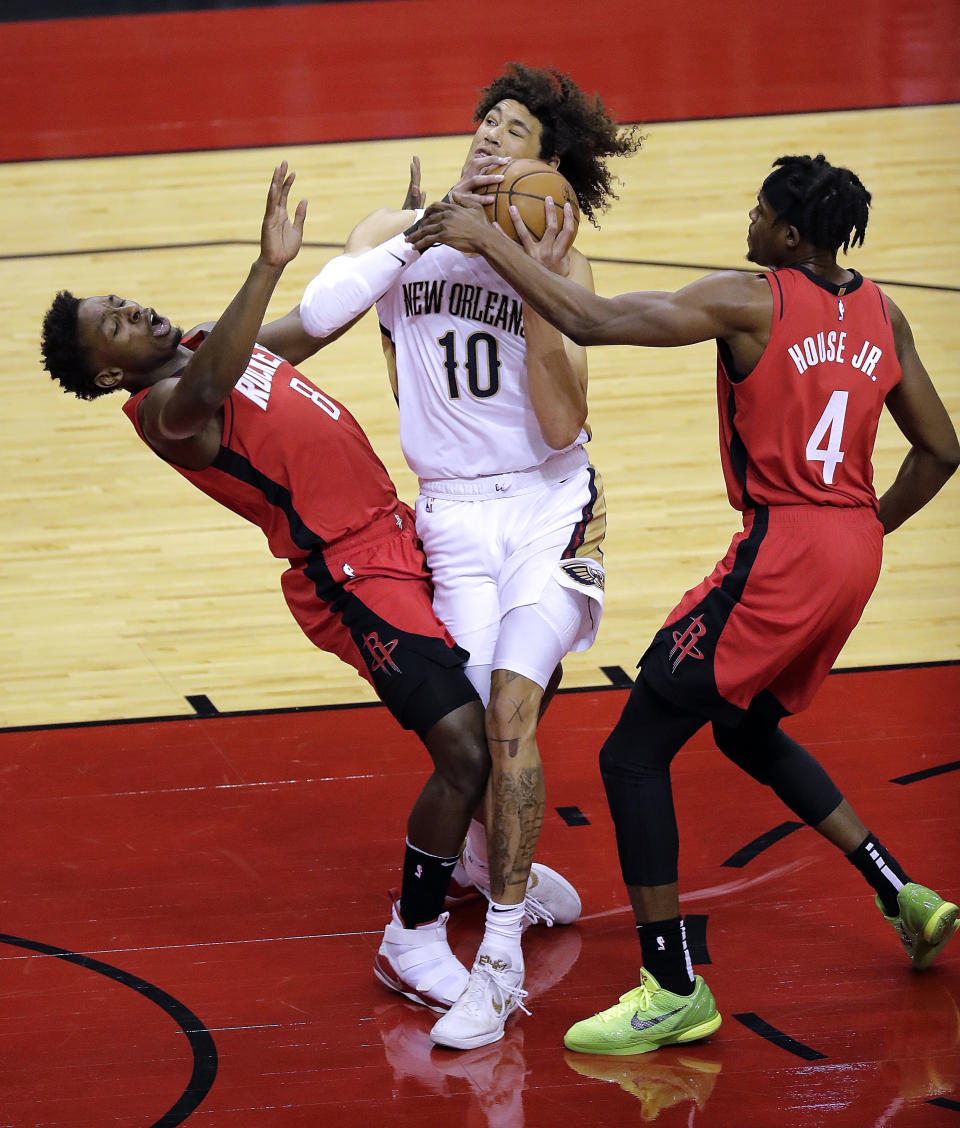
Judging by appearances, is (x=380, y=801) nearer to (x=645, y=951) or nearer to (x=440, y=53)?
(x=645, y=951)

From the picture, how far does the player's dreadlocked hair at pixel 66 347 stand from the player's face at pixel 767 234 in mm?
1744

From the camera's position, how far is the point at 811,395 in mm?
3510

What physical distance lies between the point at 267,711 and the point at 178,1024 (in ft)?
6.12

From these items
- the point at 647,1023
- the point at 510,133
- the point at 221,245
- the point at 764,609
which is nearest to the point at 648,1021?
the point at 647,1023

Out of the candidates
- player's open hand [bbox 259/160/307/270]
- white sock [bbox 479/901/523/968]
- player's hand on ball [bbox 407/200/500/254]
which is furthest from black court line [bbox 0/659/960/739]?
player's hand on ball [bbox 407/200/500/254]

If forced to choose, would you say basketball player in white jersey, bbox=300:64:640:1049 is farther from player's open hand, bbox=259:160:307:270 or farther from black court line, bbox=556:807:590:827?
black court line, bbox=556:807:590:827

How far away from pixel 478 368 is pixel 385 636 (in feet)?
2.46

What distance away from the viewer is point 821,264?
361cm

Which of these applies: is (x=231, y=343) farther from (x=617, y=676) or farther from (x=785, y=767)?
(x=617, y=676)

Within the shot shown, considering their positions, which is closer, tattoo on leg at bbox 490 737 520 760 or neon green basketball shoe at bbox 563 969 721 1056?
neon green basketball shoe at bbox 563 969 721 1056

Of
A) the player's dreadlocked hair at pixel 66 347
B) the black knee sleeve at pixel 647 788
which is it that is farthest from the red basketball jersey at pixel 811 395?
the player's dreadlocked hair at pixel 66 347

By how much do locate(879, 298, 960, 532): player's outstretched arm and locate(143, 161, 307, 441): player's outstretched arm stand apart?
1.47 m

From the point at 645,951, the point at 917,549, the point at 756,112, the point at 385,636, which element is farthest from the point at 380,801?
the point at 756,112

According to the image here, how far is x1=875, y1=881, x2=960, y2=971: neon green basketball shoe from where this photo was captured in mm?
3824
